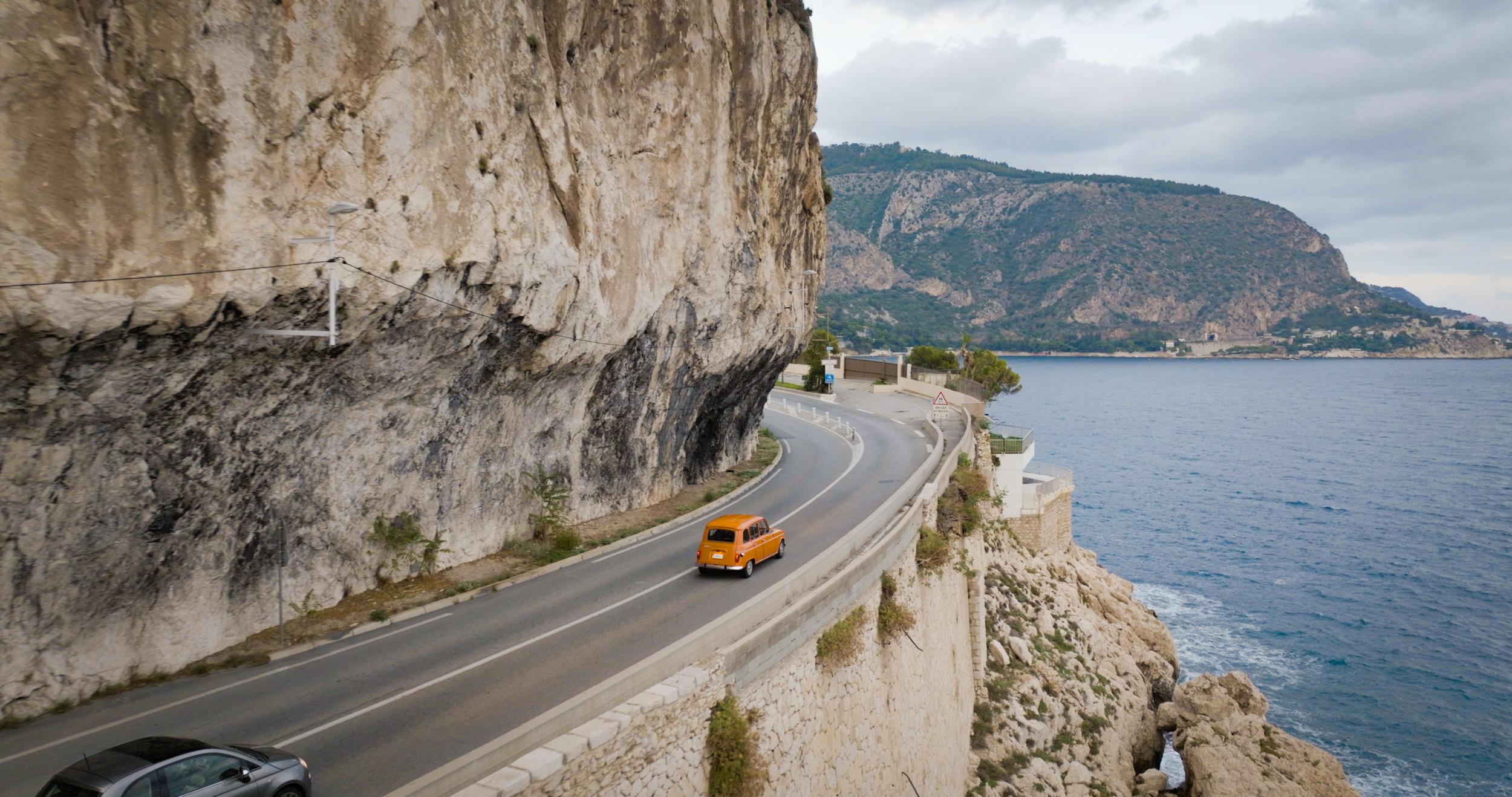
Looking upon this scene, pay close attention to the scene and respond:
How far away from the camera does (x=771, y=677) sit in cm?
1373

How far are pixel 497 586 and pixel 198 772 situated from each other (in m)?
8.85

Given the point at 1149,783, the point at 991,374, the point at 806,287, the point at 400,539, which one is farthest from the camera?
the point at 991,374

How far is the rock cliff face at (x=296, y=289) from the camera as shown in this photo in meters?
10.1

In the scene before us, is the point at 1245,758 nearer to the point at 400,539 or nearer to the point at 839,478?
the point at 839,478

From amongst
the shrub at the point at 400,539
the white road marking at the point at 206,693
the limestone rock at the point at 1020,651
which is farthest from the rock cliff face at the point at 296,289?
the limestone rock at the point at 1020,651

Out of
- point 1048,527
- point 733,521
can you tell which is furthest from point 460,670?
point 1048,527

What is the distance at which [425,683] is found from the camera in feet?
40.9

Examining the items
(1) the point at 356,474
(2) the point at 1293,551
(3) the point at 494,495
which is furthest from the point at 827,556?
(2) the point at 1293,551

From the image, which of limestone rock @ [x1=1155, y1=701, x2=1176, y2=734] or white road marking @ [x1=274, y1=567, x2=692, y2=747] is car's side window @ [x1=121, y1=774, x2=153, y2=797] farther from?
limestone rock @ [x1=1155, y1=701, x2=1176, y2=734]

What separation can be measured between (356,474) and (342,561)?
5.43ft

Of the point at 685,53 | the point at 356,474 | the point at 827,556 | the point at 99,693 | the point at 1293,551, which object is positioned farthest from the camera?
the point at 1293,551

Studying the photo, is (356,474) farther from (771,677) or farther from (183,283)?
(771,677)

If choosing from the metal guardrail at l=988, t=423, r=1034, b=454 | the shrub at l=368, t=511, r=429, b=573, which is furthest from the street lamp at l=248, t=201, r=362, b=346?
the metal guardrail at l=988, t=423, r=1034, b=454

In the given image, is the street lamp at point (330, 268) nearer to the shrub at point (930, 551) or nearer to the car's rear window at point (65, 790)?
the car's rear window at point (65, 790)
